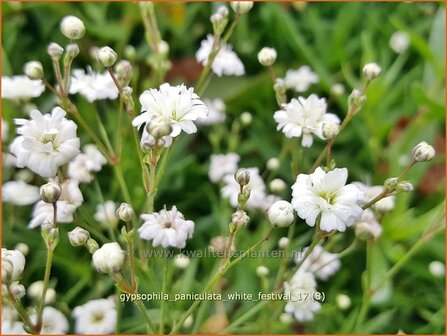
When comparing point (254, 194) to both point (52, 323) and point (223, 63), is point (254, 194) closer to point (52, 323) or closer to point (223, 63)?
point (223, 63)

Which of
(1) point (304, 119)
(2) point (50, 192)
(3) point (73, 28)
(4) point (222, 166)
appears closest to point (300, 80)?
(4) point (222, 166)

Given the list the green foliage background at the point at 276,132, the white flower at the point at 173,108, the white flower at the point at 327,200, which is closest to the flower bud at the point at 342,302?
A: the green foliage background at the point at 276,132

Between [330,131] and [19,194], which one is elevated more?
[330,131]

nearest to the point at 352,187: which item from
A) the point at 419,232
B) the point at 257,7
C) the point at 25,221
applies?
the point at 419,232

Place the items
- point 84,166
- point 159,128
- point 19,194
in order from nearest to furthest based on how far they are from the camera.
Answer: point 159,128 < point 84,166 < point 19,194

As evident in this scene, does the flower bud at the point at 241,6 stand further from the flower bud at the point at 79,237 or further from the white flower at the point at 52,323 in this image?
the white flower at the point at 52,323

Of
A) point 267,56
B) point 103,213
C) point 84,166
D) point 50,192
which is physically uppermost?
point 267,56

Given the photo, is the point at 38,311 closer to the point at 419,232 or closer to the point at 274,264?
the point at 274,264

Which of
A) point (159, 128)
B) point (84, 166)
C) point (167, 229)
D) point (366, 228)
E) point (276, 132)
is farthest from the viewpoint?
point (276, 132)
